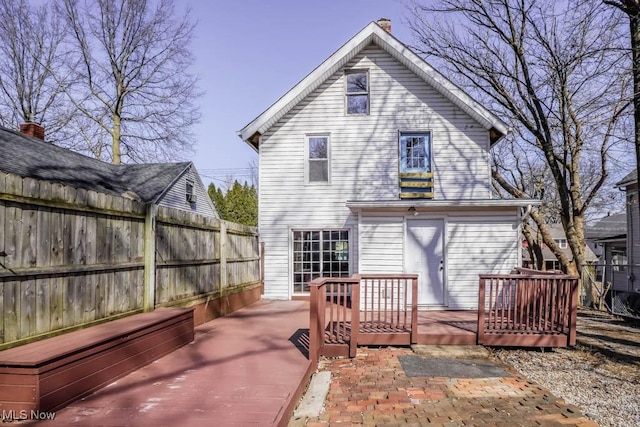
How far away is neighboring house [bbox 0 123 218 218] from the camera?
31.8 ft

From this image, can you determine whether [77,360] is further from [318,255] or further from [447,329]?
[318,255]

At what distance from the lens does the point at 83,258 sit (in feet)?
13.3

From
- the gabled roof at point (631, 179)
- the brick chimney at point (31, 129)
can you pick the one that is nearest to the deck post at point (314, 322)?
the brick chimney at point (31, 129)

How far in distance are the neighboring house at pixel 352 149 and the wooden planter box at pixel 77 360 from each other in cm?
564

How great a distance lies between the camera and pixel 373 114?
10.4 meters

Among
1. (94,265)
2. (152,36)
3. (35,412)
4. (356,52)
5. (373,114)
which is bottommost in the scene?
(35,412)

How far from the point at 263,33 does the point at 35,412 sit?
11.1 m

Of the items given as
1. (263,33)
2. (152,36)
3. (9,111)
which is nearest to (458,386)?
(263,33)

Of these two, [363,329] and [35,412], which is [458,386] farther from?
[35,412]

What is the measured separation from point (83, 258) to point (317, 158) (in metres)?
7.07

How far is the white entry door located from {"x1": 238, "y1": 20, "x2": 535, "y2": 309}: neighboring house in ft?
4.41

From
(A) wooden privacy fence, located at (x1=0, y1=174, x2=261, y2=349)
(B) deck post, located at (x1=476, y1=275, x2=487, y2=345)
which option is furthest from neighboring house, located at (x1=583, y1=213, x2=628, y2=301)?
(A) wooden privacy fence, located at (x1=0, y1=174, x2=261, y2=349)

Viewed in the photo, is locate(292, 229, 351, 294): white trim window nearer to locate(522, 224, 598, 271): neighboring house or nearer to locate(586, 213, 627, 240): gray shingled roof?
locate(586, 213, 627, 240): gray shingled roof

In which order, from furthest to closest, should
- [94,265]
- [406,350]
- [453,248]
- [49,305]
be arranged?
[453,248], [406,350], [94,265], [49,305]
